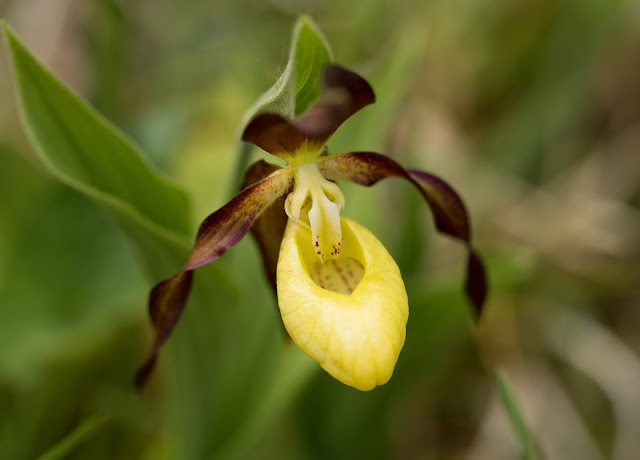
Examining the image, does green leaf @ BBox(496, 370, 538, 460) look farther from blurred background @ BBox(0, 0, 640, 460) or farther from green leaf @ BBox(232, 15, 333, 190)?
green leaf @ BBox(232, 15, 333, 190)

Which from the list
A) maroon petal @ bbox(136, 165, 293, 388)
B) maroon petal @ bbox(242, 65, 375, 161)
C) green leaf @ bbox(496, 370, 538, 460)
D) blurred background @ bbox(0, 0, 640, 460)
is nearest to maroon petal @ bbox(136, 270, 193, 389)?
maroon petal @ bbox(136, 165, 293, 388)

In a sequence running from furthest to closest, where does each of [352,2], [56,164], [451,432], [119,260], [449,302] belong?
1. [352,2]
2. [451,432]
3. [119,260]
4. [449,302]
5. [56,164]

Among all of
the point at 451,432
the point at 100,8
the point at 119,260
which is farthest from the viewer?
the point at 100,8

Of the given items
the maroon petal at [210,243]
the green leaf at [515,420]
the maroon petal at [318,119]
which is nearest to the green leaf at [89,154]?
the maroon petal at [210,243]

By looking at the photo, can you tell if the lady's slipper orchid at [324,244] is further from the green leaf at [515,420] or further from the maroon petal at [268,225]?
the green leaf at [515,420]

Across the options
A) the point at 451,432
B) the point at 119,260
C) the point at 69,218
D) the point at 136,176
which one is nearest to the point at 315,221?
the point at 136,176

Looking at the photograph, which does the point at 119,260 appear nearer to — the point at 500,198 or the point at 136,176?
the point at 136,176

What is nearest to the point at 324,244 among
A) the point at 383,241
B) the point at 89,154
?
the point at 89,154

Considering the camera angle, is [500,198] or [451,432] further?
[500,198]
